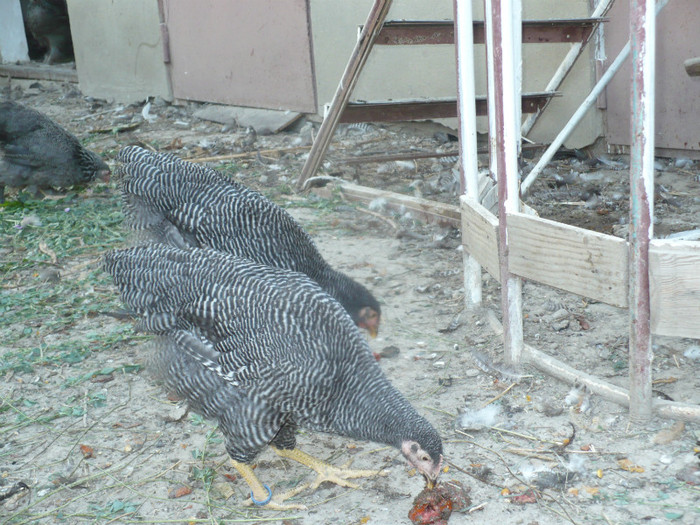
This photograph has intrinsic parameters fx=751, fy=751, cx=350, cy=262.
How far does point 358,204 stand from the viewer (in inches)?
233

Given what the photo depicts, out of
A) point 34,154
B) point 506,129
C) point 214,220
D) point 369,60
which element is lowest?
point 214,220

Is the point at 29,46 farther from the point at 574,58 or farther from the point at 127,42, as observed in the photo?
the point at 574,58

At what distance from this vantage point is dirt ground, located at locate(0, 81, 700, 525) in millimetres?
2723

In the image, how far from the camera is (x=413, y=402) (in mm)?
3363

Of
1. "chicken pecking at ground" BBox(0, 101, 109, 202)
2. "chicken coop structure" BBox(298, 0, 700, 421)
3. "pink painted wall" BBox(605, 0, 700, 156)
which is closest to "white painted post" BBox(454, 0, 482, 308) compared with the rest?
"chicken coop structure" BBox(298, 0, 700, 421)

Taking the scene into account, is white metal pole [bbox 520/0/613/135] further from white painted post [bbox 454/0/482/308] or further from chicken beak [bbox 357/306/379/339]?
chicken beak [bbox 357/306/379/339]

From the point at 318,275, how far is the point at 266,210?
44cm

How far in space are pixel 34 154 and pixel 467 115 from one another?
4.55m

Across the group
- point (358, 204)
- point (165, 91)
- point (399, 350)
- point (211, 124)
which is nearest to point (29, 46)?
point (165, 91)

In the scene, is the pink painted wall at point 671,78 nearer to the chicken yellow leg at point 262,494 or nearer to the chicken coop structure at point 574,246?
the chicken coop structure at point 574,246

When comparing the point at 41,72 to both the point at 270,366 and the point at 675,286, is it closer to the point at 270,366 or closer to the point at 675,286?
the point at 270,366

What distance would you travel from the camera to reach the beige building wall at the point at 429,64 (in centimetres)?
624

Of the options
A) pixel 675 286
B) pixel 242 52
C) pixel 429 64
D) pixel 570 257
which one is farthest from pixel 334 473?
pixel 242 52

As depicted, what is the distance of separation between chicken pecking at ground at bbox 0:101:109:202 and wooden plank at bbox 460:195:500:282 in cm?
428
